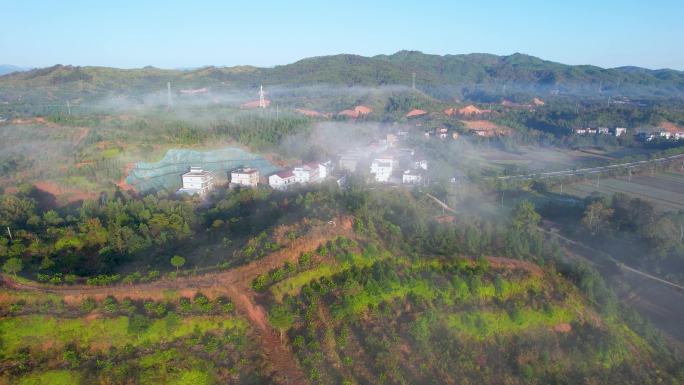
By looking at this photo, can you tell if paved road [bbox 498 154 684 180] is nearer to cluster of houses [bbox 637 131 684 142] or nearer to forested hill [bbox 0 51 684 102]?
cluster of houses [bbox 637 131 684 142]

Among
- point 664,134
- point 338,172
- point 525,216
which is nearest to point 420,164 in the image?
point 338,172

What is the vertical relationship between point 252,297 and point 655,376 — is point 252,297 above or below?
above

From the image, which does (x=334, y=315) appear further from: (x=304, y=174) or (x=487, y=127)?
(x=487, y=127)

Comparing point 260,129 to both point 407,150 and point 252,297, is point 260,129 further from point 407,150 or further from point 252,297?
point 252,297

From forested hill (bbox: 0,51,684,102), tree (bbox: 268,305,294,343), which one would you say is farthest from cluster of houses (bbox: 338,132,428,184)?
forested hill (bbox: 0,51,684,102)

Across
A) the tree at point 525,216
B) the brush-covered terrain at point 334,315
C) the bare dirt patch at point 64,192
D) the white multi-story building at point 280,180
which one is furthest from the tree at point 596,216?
the bare dirt patch at point 64,192

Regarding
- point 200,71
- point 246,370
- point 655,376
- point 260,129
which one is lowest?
point 655,376

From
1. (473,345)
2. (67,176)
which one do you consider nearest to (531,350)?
(473,345)
